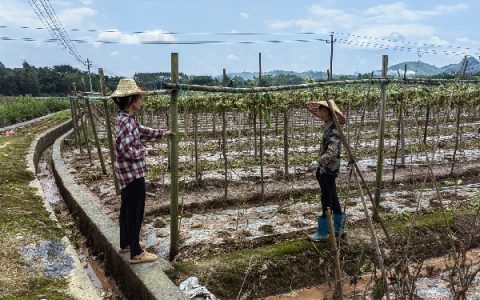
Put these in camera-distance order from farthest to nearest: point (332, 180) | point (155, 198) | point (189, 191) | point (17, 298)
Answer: point (189, 191)
point (155, 198)
point (332, 180)
point (17, 298)

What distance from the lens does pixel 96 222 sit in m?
5.66

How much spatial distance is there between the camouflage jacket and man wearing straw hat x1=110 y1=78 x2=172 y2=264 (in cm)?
160

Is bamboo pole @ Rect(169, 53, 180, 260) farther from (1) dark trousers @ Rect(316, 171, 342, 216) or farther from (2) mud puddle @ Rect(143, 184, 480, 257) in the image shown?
(1) dark trousers @ Rect(316, 171, 342, 216)

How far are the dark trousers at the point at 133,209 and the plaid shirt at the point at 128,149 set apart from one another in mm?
70

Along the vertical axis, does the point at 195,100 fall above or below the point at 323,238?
above

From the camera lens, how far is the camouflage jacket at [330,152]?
4.70m

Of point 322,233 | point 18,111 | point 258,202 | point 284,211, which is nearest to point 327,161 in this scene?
point 322,233

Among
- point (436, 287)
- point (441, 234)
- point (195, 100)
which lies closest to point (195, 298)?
point (436, 287)

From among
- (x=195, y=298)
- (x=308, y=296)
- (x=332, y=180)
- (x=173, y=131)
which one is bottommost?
(x=308, y=296)

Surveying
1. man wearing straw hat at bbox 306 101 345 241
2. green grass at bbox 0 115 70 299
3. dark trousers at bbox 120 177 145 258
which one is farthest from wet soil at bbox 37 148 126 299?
man wearing straw hat at bbox 306 101 345 241

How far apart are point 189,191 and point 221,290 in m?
3.52

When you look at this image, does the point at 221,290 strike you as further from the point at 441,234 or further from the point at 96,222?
the point at 441,234

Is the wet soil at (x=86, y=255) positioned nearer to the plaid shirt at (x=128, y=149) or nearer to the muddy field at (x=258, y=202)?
the muddy field at (x=258, y=202)

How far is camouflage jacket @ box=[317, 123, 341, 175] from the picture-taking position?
15.4ft
